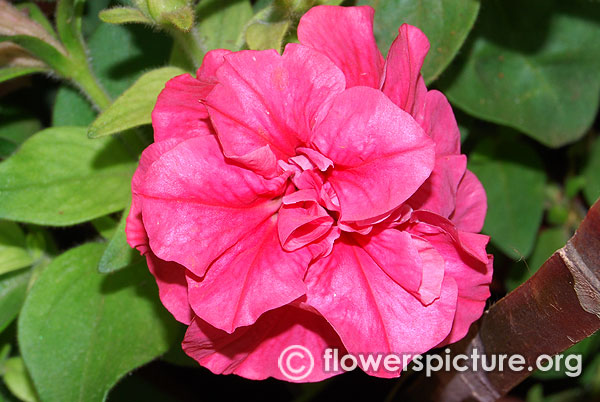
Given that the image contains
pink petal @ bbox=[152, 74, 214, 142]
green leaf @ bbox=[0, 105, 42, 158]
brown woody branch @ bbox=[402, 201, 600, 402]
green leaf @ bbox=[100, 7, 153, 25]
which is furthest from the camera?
green leaf @ bbox=[0, 105, 42, 158]

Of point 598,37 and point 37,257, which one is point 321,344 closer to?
point 37,257

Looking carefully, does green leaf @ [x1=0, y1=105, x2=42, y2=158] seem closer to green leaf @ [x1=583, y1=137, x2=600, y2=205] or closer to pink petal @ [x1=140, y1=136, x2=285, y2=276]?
pink petal @ [x1=140, y1=136, x2=285, y2=276]

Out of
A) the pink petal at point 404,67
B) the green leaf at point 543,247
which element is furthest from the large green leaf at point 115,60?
the green leaf at point 543,247

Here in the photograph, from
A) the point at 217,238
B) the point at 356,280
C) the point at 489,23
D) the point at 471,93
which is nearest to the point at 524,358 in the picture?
the point at 356,280

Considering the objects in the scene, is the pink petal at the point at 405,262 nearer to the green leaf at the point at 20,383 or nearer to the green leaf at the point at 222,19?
the green leaf at the point at 222,19

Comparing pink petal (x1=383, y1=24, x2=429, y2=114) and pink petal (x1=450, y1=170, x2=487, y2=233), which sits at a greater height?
pink petal (x1=383, y1=24, x2=429, y2=114)

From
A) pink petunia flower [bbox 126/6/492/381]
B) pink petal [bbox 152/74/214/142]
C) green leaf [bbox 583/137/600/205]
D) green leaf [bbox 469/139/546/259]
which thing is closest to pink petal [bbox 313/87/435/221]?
pink petunia flower [bbox 126/6/492/381]

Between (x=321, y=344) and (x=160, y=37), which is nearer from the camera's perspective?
(x=321, y=344)
